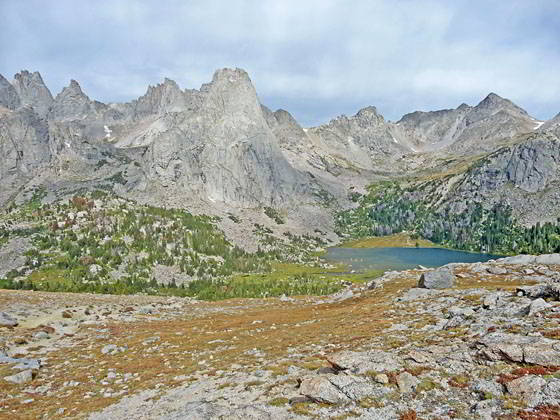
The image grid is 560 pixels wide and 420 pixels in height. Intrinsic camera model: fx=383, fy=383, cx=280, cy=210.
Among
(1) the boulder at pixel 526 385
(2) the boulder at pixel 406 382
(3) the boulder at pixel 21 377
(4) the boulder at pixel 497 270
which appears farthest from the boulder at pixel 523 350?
(4) the boulder at pixel 497 270

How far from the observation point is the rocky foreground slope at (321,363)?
63.1ft

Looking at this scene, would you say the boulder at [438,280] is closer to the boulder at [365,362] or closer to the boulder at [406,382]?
the boulder at [365,362]

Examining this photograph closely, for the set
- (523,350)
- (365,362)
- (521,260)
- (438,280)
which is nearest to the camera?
(523,350)

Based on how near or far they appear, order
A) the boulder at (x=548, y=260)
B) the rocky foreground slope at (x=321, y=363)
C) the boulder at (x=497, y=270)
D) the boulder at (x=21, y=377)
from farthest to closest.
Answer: the boulder at (x=548, y=260) < the boulder at (x=497, y=270) < the boulder at (x=21, y=377) < the rocky foreground slope at (x=321, y=363)

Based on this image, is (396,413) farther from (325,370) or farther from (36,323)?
(36,323)

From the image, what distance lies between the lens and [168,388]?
27953 millimetres

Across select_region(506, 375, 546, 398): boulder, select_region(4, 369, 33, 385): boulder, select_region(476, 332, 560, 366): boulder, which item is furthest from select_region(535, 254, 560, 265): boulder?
select_region(4, 369, 33, 385): boulder

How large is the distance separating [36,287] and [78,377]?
174 meters

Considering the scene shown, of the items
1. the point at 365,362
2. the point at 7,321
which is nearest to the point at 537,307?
the point at 365,362

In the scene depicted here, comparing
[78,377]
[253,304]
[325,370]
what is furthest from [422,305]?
[253,304]

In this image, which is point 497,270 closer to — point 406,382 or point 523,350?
point 523,350

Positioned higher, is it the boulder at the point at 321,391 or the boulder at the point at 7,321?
the boulder at the point at 321,391

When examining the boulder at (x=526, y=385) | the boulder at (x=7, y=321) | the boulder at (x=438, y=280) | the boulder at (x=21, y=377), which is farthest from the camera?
the boulder at (x=7, y=321)

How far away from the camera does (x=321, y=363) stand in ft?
90.6
